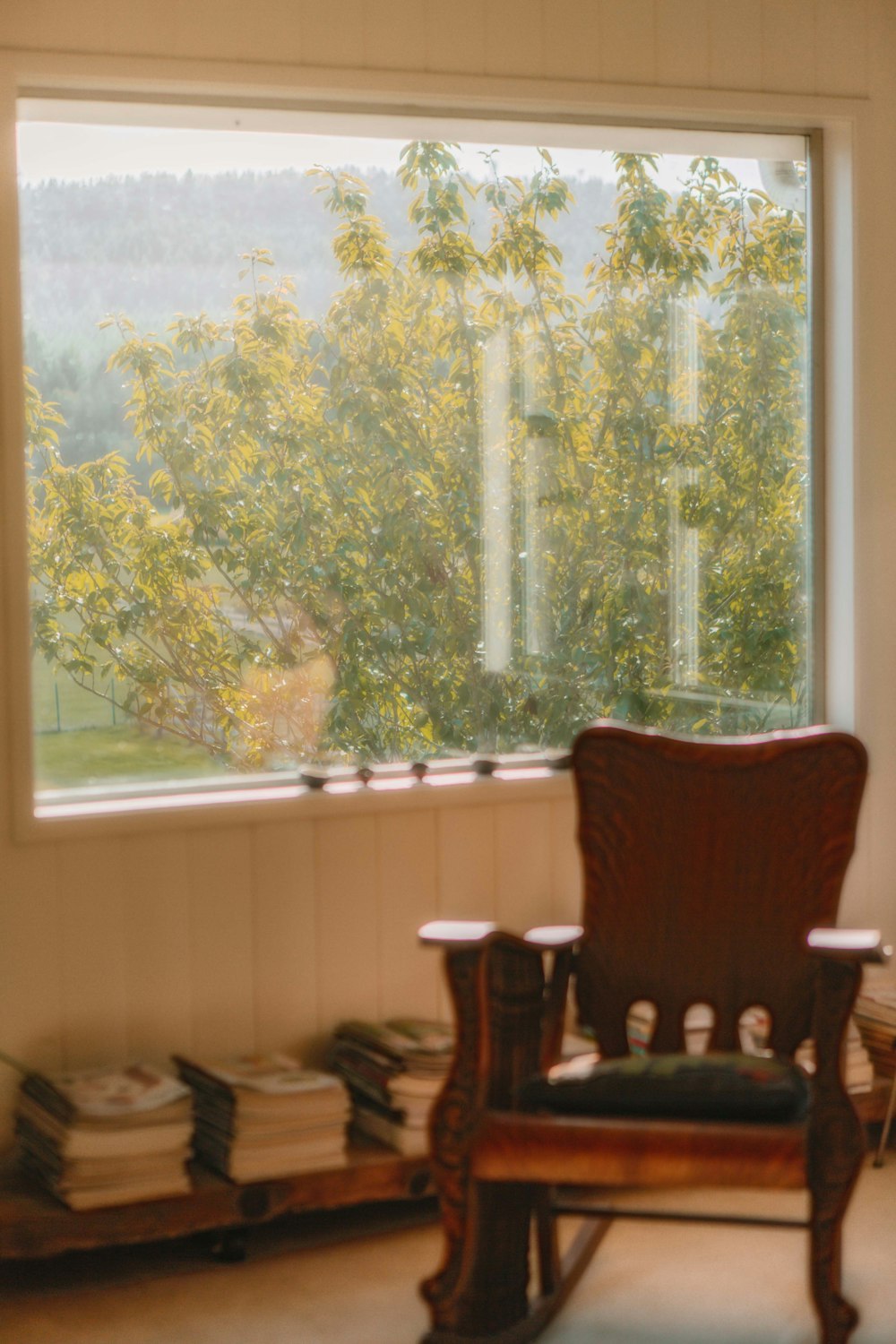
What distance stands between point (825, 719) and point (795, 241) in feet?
3.68

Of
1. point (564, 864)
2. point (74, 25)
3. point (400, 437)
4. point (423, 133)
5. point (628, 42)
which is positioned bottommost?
point (564, 864)

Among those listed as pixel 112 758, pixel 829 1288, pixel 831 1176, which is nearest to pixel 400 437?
pixel 112 758

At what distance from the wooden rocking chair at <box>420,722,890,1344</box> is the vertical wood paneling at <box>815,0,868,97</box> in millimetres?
1637

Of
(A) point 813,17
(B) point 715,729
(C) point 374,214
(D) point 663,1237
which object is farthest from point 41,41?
(D) point 663,1237

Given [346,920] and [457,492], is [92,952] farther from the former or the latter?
[457,492]

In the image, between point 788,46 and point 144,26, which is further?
point 788,46

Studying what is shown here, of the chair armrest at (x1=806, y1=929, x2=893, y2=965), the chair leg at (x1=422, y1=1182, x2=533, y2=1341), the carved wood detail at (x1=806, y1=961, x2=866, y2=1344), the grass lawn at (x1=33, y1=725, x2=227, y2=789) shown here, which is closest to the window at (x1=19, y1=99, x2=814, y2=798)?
the grass lawn at (x1=33, y1=725, x2=227, y2=789)

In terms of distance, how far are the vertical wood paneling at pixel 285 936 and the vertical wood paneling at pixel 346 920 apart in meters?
0.02

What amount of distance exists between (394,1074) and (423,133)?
6.33 feet

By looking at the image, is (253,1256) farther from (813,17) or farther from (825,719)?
(813,17)

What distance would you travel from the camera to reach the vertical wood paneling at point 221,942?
119 inches

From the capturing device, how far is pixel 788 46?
3408 millimetres

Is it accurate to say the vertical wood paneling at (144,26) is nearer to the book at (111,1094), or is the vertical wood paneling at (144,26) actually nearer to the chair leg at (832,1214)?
the book at (111,1094)

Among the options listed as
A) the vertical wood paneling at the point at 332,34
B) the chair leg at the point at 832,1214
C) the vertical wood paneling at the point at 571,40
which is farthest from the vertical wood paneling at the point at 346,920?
the vertical wood paneling at the point at 571,40
